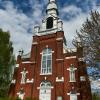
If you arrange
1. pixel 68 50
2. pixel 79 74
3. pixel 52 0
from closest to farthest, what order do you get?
pixel 79 74
pixel 68 50
pixel 52 0

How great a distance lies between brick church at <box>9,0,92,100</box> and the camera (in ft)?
98.1

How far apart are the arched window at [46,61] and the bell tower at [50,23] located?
10.6 feet

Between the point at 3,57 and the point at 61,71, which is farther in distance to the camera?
the point at 3,57

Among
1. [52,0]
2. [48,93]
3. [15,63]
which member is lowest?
[48,93]

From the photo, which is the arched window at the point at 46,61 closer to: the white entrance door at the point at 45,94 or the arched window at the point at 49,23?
the white entrance door at the point at 45,94

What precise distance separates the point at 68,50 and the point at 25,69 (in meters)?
7.05

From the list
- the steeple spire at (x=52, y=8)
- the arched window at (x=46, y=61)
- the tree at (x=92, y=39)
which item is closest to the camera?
the tree at (x=92, y=39)

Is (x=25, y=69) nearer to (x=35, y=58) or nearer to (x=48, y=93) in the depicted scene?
(x=35, y=58)

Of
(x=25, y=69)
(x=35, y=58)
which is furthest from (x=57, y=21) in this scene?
(x=25, y=69)

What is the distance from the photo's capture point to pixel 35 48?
3488cm

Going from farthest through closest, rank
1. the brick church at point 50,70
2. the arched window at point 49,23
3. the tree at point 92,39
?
the arched window at point 49,23 < the brick church at point 50,70 < the tree at point 92,39

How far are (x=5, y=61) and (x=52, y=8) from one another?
477 inches

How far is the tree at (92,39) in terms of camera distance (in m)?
20.4

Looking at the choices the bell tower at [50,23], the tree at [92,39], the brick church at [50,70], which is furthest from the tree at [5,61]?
the tree at [92,39]
